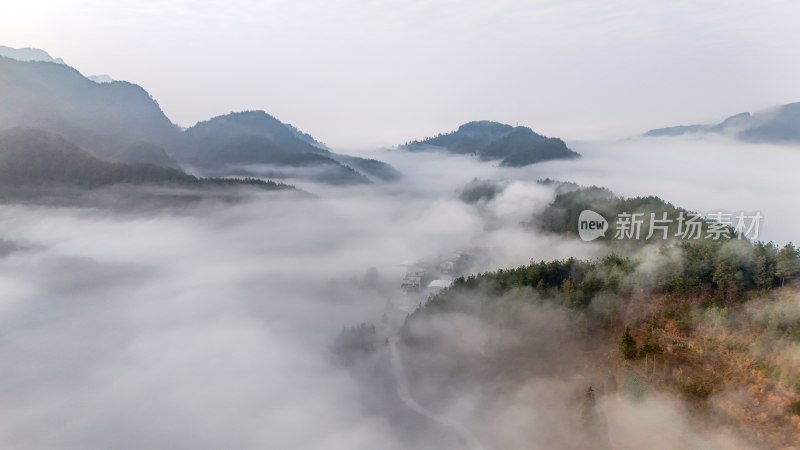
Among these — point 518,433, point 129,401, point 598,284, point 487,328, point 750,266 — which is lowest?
point 129,401

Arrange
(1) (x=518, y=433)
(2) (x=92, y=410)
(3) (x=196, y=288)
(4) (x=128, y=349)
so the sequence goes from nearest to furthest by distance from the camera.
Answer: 1. (1) (x=518, y=433)
2. (2) (x=92, y=410)
3. (4) (x=128, y=349)
4. (3) (x=196, y=288)

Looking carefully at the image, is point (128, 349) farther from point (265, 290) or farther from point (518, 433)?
point (518, 433)

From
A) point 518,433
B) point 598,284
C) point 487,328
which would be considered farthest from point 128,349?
point 598,284

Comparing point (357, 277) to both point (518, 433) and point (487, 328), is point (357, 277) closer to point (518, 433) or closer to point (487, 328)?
point (487, 328)

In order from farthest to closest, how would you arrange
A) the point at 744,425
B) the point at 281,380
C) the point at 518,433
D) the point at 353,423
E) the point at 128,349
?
1. the point at 128,349
2. the point at 281,380
3. the point at 353,423
4. the point at 518,433
5. the point at 744,425

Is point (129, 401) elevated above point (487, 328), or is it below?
below

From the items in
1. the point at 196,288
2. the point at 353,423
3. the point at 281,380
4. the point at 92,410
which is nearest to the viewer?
the point at 353,423

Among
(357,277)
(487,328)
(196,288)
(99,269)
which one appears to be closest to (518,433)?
(487,328)

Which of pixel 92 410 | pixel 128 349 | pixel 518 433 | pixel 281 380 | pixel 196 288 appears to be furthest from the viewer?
pixel 196 288

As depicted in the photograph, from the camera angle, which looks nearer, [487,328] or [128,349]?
[487,328]
